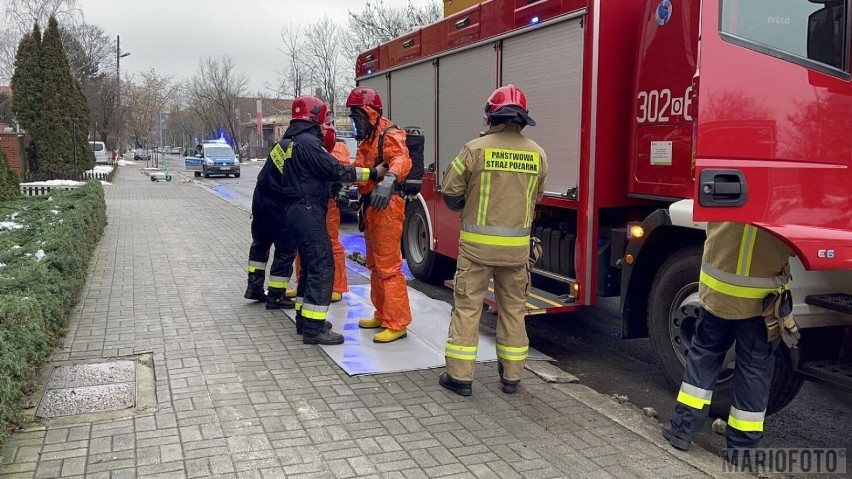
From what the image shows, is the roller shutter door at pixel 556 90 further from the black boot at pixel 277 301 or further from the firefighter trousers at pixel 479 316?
the black boot at pixel 277 301

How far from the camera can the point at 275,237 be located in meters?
6.44

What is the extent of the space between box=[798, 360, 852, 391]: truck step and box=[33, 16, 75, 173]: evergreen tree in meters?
21.1

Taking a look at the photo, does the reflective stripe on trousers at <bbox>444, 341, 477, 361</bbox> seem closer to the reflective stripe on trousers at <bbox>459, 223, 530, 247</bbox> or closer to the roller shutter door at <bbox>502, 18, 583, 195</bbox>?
the reflective stripe on trousers at <bbox>459, 223, 530, 247</bbox>

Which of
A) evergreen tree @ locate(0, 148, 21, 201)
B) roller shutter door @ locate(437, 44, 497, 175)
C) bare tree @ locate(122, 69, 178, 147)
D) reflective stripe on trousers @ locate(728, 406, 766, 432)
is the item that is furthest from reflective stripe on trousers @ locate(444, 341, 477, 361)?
bare tree @ locate(122, 69, 178, 147)

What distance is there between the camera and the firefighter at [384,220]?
542 centimetres

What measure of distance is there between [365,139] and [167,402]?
2679 mm

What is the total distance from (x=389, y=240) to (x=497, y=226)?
4.61ft

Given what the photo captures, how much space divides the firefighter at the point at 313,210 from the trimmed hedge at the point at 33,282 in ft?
6.06

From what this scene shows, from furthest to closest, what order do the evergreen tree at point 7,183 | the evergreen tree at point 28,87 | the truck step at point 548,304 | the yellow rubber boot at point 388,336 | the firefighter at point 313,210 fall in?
1. the evergreen tree at point 28,87
2. the evergreen tree at point 7,183
3. the yellow rubber boot at point 388,336
4. the firefighter at point 313,210
5. the truck step at point 548,304

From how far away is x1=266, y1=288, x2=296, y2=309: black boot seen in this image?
6.59 metres

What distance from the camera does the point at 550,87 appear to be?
5.38 meters

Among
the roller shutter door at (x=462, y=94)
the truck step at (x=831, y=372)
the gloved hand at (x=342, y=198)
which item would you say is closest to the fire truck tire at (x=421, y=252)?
the roller shutter door at (x=462, y=94)

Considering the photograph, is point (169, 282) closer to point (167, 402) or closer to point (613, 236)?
point (167, 402)

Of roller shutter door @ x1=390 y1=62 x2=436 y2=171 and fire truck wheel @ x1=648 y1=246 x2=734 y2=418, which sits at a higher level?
roller shutter door @ x1=390 y1=62 x2=436 y2=171
